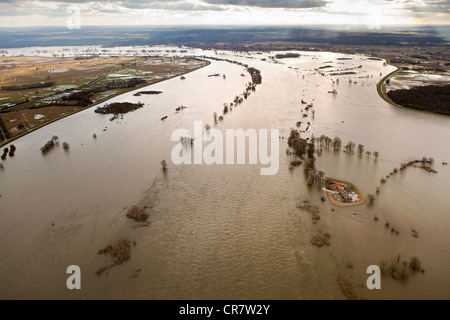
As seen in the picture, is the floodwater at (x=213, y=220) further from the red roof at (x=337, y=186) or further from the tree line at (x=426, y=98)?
the tree line at (x=426, y=98)

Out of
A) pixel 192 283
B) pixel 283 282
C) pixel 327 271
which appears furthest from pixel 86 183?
pixel 327 271

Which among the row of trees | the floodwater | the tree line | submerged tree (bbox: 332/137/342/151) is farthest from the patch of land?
the tree line

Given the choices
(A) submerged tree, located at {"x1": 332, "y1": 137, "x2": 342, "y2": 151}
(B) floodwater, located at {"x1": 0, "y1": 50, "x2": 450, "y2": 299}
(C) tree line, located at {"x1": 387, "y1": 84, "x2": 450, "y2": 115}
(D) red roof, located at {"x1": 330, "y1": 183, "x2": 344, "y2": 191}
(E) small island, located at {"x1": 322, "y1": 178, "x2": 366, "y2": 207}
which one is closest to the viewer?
(B) floodwater, located at {"x1": 0, "y1": 50, "x2": 450, "y2": 299}

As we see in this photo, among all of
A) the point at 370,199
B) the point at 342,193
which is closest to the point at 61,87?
the point at 342,193

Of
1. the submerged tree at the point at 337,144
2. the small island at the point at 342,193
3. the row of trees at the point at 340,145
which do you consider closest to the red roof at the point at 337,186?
the small island at the point at 342,193

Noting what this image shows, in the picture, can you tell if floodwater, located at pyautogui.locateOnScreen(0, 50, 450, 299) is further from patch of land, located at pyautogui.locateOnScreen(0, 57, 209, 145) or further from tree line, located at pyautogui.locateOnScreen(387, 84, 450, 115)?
patch of land, located at pyautogui.locateOnScreen(0, 57, 209, 145)

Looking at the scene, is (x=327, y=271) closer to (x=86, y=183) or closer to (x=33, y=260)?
(x=33, y=260)
